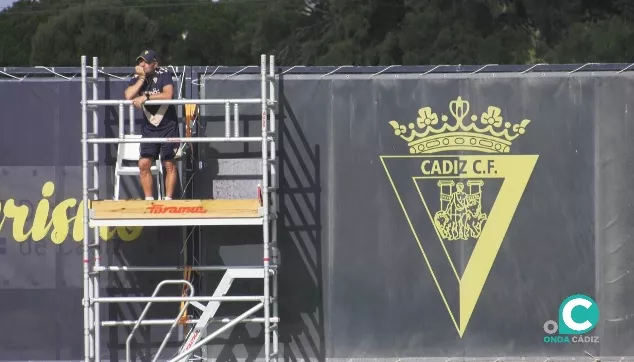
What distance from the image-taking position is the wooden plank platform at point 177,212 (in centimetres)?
968

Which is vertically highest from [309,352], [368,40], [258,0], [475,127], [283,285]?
[258,0]

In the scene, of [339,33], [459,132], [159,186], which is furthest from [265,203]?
[339,33]

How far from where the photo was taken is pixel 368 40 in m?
32.2

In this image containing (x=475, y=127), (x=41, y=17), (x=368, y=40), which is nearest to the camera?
(x=475, y=127)

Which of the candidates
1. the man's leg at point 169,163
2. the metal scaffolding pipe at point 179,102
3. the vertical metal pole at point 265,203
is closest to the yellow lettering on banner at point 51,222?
the man's leg at point 169,163

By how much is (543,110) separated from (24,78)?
513 cm

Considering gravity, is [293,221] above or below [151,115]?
below

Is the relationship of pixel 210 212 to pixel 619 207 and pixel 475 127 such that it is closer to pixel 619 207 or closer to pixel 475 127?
pixel 475 127

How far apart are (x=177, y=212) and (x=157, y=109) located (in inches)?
41.3

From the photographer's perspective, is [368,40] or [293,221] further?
[368,40]

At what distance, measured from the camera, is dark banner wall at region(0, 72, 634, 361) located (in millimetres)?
10469

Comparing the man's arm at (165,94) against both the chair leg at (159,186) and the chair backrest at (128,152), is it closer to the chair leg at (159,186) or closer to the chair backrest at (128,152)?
the chair backrest at (128,152)

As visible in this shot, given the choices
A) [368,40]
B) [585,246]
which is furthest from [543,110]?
[368,40]

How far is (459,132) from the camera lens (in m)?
10.5
